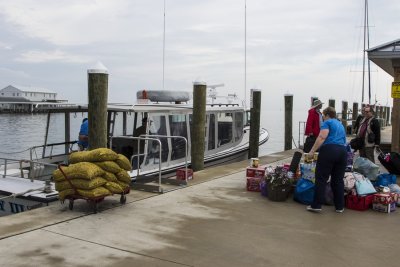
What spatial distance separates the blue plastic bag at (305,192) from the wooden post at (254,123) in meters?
7.13

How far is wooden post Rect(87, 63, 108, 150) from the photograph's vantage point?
750 cm

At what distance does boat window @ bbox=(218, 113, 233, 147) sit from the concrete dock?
646 centimetres

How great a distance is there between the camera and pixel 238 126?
49.4ft

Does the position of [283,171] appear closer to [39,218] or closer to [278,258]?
[278,258]

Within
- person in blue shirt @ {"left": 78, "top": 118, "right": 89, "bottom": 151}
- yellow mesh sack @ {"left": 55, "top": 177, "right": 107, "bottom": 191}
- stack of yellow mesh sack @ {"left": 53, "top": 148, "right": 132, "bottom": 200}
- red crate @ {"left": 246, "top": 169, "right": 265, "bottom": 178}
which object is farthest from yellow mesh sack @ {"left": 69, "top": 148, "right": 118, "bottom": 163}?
person in blue shirt @ {"left": 78, "top": 118, "right": 89, "bottom": 151}

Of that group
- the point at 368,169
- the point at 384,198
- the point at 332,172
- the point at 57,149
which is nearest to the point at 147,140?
the point at 57,149

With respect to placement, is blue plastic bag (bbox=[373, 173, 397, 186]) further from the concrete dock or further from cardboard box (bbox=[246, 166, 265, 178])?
cardboard box (bbox=[246, 166, 265, 178])

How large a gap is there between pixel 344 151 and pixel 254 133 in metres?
7.94

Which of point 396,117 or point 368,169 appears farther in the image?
point 396,117

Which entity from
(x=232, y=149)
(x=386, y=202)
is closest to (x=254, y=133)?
(x=232, y=149)

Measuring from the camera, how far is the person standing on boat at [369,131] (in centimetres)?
900

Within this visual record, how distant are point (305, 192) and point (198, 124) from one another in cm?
402

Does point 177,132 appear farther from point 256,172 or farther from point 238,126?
point 238,126

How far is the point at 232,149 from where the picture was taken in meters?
14.0
